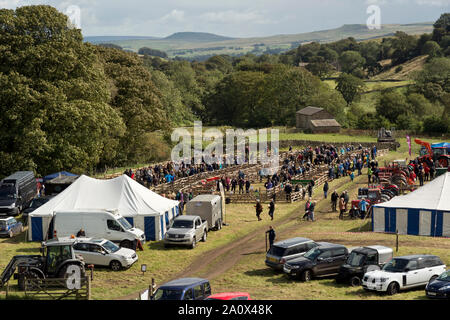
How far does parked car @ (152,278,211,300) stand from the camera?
55.2 feet

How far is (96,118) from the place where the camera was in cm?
4628

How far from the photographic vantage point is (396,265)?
19875 mm

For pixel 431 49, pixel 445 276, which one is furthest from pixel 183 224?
pixel 431 49

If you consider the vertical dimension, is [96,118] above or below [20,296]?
above

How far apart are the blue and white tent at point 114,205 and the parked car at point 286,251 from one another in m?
8.32

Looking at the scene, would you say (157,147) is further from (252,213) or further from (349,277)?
(349,277)

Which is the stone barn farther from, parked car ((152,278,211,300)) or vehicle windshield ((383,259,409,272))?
parked car ((152,278,211,300))

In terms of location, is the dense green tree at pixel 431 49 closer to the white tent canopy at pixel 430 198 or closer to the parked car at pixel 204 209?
the white tent canopy at pixel 430 198

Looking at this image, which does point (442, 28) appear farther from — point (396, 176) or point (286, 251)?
point (286, 251)

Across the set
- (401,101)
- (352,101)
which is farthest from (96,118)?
(352,101)

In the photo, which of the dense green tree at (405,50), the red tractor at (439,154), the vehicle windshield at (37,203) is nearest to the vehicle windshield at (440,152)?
the red tractor at (439,154)

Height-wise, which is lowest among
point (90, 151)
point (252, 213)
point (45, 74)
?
point (252, 213)
